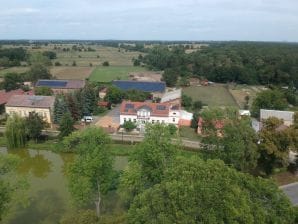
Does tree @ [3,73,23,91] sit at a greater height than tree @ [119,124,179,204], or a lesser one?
lesser

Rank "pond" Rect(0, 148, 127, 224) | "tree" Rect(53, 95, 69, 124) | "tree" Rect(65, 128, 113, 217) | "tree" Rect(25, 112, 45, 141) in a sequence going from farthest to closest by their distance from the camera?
1. "tree" Rect(53, 95, 69, 124)
2. "tree" Rect(25, 112, 45, 141)
3. "pond" Rect(0, 148, 127, 224)
4. "tree" Rect(65, 128, 113, 217)

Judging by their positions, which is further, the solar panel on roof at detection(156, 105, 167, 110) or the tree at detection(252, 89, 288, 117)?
the tree at detection(252, 89, 288, 117)

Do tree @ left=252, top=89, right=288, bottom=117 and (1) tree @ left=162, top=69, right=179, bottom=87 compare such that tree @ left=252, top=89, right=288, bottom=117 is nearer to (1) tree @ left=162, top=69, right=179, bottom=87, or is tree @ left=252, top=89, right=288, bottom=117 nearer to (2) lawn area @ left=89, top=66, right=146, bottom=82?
(1) tree @ left=162, top=69, right=179, bottom=87

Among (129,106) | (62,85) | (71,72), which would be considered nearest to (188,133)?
(129,106)

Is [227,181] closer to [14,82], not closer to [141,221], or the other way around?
[141,221]

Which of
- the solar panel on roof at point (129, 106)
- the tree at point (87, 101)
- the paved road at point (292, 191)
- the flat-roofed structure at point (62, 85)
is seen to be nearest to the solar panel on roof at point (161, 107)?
the solar panel on roof at point (129, 106)

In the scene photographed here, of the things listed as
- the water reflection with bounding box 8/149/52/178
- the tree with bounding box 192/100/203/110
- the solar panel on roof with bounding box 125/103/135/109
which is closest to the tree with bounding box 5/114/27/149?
the water reflection with bounding box 8/149/52/178
